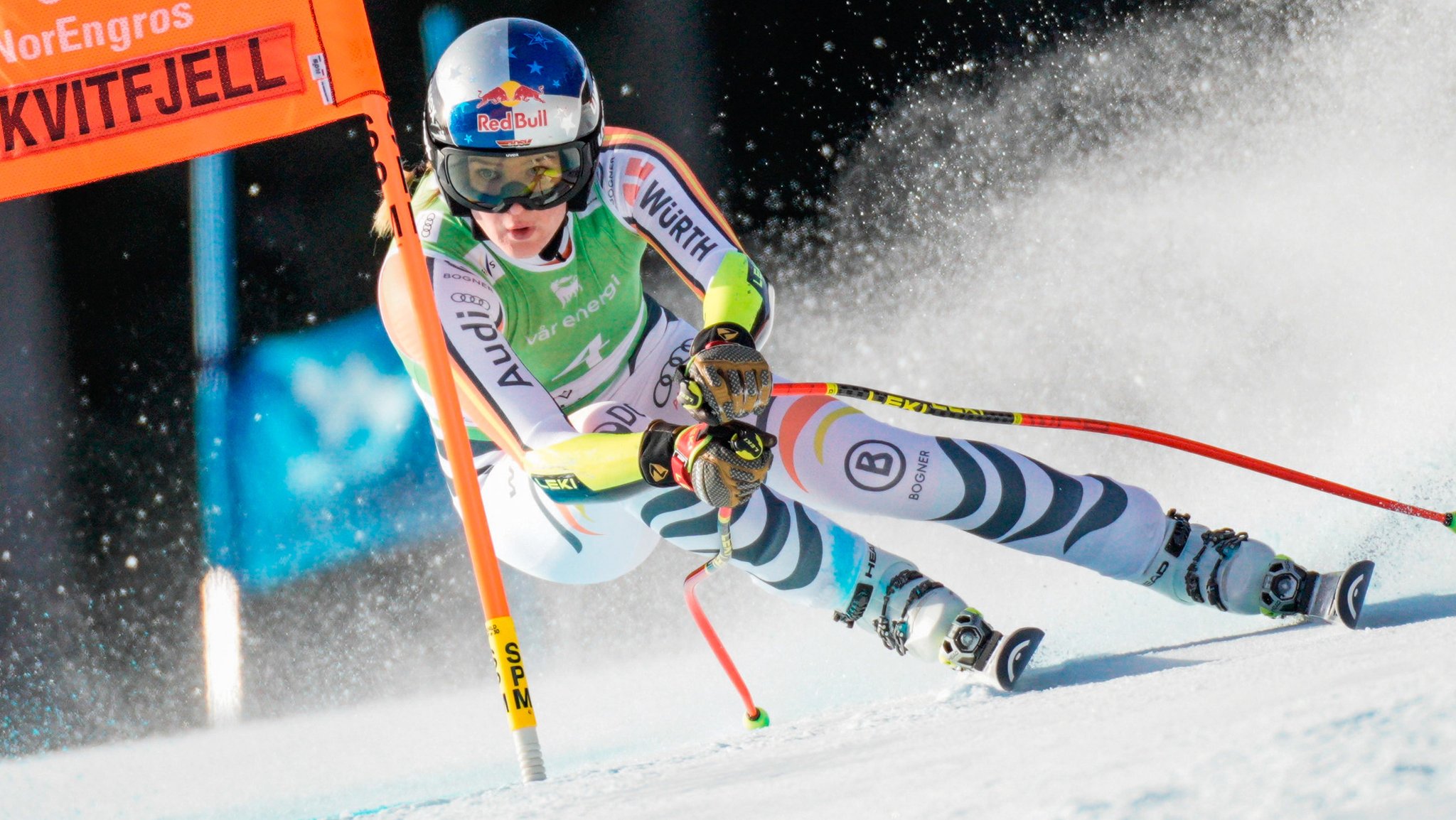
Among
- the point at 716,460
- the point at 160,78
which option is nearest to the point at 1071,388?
the point at 716,460

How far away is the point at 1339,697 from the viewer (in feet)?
3.45

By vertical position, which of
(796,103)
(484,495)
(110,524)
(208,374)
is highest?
(796,103)

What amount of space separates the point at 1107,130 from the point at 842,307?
1239mm

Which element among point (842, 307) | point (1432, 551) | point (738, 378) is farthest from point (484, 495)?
point (842, 307)

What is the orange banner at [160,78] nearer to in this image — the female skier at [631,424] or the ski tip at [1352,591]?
the female skier at [631,424]

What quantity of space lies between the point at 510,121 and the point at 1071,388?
271cm

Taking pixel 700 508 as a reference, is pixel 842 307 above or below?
above

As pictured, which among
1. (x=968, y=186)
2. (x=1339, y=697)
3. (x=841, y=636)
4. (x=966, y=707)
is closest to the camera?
(x=1339, y=697)

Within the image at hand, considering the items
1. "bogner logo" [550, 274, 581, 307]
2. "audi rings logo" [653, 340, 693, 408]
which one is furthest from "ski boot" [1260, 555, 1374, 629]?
"bogner logo" [550, 274, 581, 307]

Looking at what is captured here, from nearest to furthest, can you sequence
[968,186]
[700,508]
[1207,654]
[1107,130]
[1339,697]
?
[1339,697]
[1207,654]
[700,508]
[1107,130]
[968,186]

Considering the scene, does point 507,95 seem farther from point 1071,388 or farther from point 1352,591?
point 1071,388

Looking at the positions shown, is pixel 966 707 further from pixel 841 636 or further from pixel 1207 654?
pixel 841 636

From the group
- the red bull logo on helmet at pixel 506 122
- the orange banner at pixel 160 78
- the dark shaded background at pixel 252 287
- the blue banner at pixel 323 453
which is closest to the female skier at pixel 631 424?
the red bull logo on helmet at pixel 506 122

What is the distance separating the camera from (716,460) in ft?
5.60
